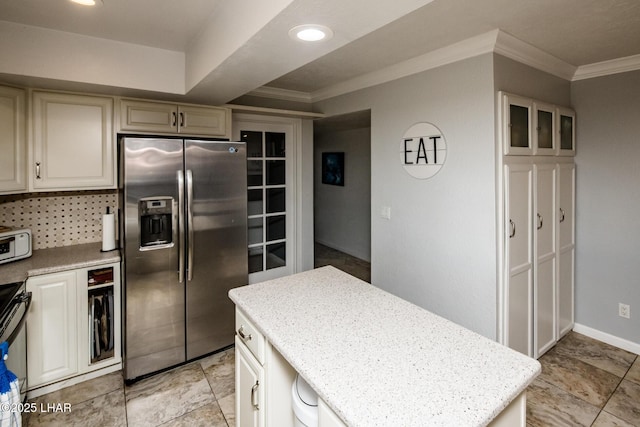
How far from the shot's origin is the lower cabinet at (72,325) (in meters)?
2.17

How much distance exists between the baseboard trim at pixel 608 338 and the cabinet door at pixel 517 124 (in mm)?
1835

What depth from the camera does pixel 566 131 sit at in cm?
283

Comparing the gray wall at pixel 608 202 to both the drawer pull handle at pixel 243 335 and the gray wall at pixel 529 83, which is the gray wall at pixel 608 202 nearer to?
the gray wall at pixel 529 83

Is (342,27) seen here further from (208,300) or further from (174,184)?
(208,300)

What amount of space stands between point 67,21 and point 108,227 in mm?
1363

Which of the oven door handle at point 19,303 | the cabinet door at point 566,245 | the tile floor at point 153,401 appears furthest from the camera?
the cabinet door at point 566,245

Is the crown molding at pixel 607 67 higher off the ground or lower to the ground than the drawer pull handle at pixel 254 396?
higher

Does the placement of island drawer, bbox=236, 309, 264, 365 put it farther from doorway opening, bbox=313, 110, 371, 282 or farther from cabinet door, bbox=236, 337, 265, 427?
doorway opening, bbox=313, 110, 371, 282

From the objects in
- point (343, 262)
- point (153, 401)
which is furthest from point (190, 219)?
point (343, 262)

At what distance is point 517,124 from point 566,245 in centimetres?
134

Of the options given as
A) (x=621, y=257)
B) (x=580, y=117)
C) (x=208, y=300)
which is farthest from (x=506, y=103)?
(x=208, y=300)

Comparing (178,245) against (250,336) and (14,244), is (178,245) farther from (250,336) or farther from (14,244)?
(250,336)

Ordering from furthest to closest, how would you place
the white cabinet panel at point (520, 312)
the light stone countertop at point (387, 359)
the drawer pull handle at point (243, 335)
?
the white cabinet panel at point (520, 312) → the drawer pull handle at point (243, 335) → the light stone countertop at point (387, 359)

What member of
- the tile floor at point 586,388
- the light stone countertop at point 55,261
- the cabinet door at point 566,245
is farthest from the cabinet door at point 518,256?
the light stone countertop at point 55,261
